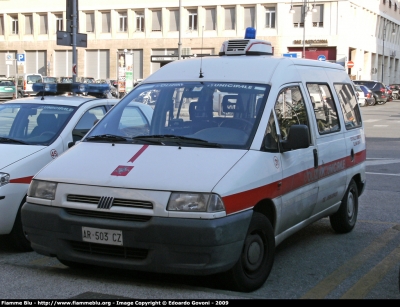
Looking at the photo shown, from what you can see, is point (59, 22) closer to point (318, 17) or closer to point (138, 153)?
point (318, 17)

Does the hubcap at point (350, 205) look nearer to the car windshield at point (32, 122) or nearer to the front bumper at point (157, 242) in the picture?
the front bumper at point (157, 242)

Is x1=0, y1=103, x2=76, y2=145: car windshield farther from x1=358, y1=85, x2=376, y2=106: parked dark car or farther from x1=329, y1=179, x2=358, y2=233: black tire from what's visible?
x1=358, y1=85, x2=376, y2=106: parked dark car

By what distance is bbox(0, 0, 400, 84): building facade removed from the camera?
192ft

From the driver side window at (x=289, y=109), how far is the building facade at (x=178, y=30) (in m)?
47.0

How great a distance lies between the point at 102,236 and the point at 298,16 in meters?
55.7

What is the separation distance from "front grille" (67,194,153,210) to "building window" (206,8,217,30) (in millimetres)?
56600

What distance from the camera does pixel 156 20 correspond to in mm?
63406

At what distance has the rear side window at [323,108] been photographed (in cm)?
689

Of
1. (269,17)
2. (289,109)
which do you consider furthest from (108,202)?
(269,17)

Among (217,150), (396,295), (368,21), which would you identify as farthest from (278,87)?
(368,21)

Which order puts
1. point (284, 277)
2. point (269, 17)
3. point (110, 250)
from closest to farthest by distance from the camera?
point (110, 250), point (284, 277), point (269, 17)

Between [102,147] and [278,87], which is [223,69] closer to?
[278,87]

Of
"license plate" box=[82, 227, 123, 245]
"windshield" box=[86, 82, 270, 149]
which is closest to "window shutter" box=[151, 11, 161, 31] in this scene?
"windshield" box=[86, 82, 270, 149]

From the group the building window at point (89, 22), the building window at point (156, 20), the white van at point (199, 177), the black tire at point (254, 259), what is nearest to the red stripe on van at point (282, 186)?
the white van at point (199, 177)
